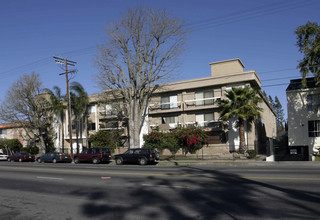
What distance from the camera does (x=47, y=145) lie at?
49188mm

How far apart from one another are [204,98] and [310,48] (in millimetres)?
12539

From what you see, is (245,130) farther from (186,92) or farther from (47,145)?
(47,145)

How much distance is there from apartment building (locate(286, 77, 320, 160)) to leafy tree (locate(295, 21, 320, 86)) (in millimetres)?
4391

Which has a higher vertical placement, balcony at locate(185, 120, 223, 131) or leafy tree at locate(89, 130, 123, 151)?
balcony at locate(185, 120, 223, 131)

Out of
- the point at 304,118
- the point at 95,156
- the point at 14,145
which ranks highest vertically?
the point at 304,118

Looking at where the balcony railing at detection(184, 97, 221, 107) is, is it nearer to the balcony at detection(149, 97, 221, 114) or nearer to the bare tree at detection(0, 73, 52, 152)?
the balcony at detection(149, 97, 221, 114)

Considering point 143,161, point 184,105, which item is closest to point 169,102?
point 184,105

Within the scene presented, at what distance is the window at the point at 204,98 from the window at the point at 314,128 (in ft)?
35.8

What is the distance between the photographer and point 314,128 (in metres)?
31.7

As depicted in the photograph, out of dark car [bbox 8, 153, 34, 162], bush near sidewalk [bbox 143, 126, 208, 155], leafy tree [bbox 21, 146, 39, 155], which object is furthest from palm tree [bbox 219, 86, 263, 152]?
leafy tree [bbox 21, 146, 39, 155]

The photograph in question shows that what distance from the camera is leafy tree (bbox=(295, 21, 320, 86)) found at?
2747cm

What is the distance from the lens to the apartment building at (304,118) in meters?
31.6

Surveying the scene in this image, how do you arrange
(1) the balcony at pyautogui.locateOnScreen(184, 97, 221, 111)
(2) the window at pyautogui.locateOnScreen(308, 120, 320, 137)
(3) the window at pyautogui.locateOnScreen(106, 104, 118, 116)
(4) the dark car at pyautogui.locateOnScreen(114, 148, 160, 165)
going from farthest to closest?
1. (3) the window at pyautogui.locateOnScreen(106, 104, 118, 116)
2. (1) the balcony at pyautogui.locateOnScreen(184, 97, 221, 111)
3. (2) the window at pyautogui.locateOnScreen(308, 120, 320, 137)
4. (4) the dark car at pyautogui.locateOnScreen(114, 148, 160, 165)

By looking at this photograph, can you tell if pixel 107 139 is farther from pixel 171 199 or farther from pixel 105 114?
pixel 171 199
